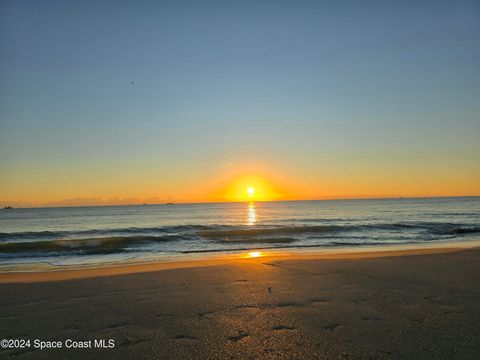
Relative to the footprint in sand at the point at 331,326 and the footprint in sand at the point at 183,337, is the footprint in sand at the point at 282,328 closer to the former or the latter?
the footprint in sand at the point at 331,326

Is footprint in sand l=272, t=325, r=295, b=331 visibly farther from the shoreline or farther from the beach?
the shoreline

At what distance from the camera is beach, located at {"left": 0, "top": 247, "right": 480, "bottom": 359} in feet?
11.3

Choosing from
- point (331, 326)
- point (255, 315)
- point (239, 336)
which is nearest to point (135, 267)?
point (255, 315)

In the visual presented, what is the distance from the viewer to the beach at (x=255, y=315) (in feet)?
11.3

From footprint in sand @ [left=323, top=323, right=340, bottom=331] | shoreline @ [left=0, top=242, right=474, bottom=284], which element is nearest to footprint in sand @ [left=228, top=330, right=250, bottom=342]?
footprint in sand @ [left=323, top=323, right=340, bottom=331]

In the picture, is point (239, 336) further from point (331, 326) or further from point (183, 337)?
point (331, 326)

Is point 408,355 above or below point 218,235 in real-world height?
above

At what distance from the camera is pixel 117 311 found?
4934 millimetres

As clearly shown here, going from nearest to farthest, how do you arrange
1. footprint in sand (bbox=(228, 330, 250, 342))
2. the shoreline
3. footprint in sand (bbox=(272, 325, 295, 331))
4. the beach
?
the beach < footprint in sand (bbox=(228, 330, 250, 342)) < footprint in sand (bbox=(272, 325, 295, 331)) < the shoreline

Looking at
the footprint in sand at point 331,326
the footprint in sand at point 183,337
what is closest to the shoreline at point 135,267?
the footprint in sand at point 183,337

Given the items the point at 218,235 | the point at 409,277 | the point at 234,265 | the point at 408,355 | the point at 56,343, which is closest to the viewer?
the point at 408,355

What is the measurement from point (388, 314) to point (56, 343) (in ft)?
13.6

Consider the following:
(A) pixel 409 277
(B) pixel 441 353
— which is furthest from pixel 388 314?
(A) pixel 409 277

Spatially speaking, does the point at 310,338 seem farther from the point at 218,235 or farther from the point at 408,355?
the point at 218,235
